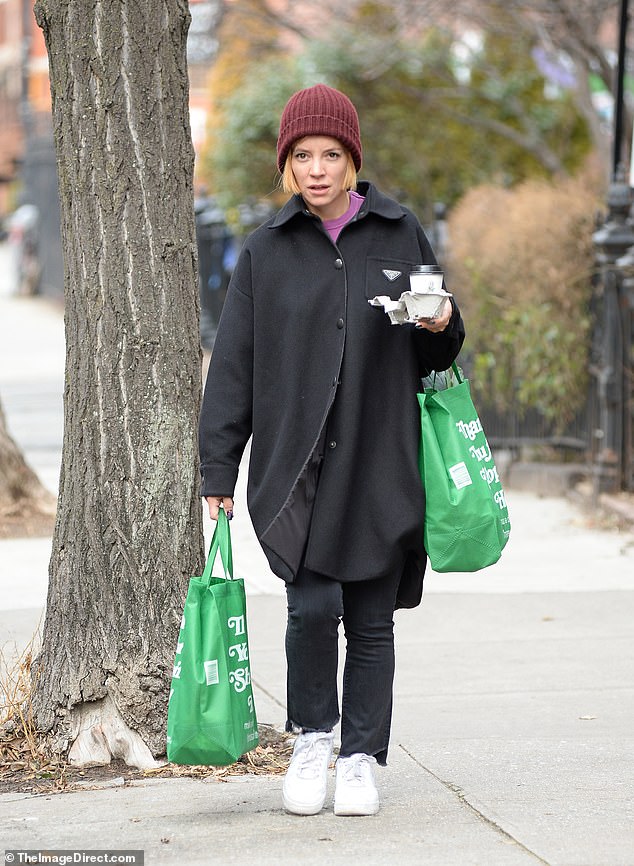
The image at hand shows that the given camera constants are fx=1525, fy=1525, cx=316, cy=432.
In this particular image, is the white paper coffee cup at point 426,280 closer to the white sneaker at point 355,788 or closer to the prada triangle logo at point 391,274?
the prada triangle logo at point 391,274

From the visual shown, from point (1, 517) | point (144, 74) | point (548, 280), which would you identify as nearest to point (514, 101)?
point (548, 280)

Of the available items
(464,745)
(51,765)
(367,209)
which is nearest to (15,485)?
(51,765)

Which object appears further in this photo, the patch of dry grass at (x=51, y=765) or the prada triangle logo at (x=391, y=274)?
the patch of dry grass at (x=51, y=765)

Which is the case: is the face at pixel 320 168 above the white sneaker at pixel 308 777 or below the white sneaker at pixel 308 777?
above

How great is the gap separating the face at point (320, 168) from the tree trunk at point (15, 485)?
483cm

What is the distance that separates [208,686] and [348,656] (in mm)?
393

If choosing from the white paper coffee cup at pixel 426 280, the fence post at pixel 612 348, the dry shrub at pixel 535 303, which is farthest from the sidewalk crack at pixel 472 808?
the dry shrub at pixel 535 303

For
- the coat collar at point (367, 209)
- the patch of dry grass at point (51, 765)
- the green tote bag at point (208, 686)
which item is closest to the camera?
the green tote bag at point (208, 686)

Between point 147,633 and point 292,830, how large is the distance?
820 millimetres

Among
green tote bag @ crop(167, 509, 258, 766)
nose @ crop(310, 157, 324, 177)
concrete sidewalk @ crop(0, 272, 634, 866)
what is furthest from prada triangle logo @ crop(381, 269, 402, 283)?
→ concrete sidewalk @ crop(0, 272, 634, 866)

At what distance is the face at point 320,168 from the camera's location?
3896mm

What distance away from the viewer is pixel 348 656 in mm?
4016

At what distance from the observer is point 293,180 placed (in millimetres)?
3973

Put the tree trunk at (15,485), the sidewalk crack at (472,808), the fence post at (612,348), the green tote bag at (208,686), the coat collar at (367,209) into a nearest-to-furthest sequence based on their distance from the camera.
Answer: the sidewalk crack at (472,808)
the green tote bag at (208,686)
the coat collar at (367,209)
the tree trunk at (15,485)
the fence post at (612,348)
